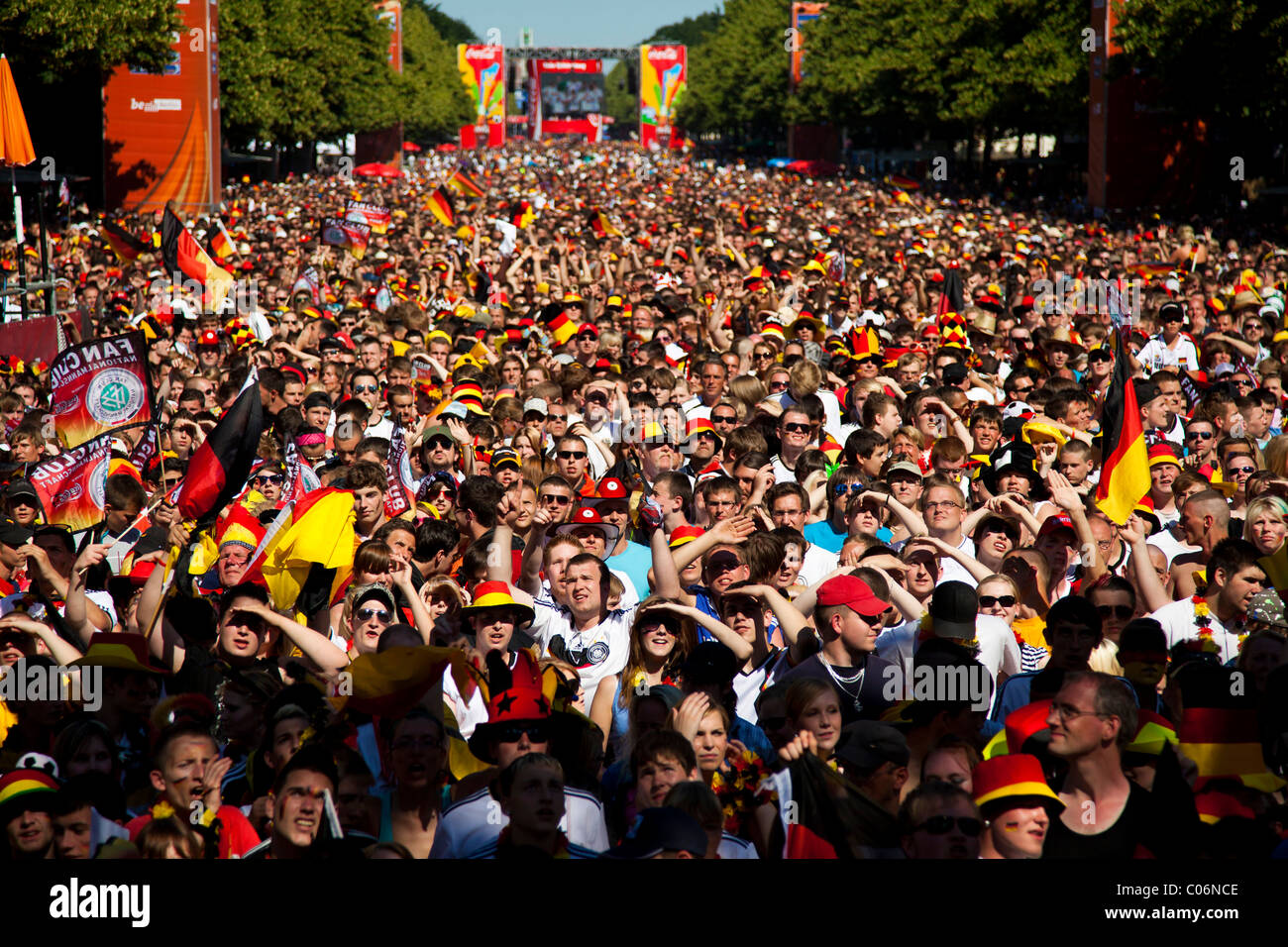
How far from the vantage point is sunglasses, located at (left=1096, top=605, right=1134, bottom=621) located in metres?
6.91

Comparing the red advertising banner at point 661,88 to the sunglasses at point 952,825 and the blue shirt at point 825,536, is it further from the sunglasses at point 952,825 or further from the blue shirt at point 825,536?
the sunglasses at point 952,825

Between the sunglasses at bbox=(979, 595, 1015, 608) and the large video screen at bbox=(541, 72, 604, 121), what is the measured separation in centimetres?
18531

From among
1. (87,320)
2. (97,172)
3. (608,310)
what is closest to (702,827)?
(608,310)

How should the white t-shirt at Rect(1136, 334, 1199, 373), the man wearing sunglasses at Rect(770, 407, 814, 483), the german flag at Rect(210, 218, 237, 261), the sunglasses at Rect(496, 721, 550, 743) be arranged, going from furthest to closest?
1. the german flag at Rect(210, 218, 237, 261)
2. the white t-shirt at Rect(1136, 334, 1199, 373)
3. the man wearing sunglasses at Rect(770, 407, 814, 483)
4. the sunglasses at Rect(496, 721, 550, 743)

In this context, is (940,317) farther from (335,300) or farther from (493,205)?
(493,205)

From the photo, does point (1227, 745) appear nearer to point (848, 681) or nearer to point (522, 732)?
point (848, 681)

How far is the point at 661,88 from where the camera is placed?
557ft

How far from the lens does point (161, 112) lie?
46.3 m

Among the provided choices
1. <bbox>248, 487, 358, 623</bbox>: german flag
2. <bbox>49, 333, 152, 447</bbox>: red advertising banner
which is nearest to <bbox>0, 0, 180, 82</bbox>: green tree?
<bbox>49, 333, 152, 447</bbox>: red advertising banner

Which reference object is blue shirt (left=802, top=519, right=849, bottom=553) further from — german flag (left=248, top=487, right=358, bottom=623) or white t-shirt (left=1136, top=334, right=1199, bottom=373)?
white t-shirt (left=1136, top=334, right=1199, bottom=373)

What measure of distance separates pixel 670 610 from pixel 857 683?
33.1 inches

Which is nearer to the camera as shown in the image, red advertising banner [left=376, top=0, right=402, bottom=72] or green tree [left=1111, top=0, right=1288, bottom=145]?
green tree [left=1111, top=0, right=1288, bottom=145]

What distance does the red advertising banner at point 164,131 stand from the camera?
46.2m

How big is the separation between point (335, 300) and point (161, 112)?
88.7 feet
